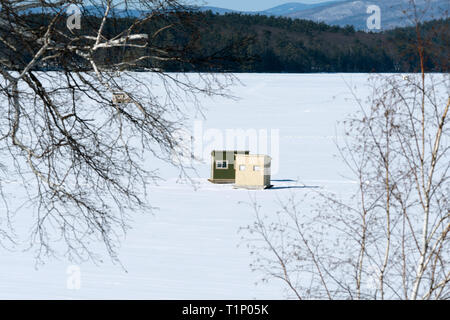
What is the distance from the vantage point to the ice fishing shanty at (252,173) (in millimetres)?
14836

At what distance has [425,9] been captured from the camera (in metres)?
4.14

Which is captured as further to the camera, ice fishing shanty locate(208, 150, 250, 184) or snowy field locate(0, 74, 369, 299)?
ice fishing shanty locate(208, 150, 250, 184)

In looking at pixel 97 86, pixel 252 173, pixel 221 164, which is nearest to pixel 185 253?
pixel 97 86

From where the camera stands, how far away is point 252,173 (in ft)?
49.6

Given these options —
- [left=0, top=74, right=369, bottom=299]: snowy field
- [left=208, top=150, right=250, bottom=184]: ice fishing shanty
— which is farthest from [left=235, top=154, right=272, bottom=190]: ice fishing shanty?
[left=208, top=150, right=250, bottom=184]: ice fishing shanty

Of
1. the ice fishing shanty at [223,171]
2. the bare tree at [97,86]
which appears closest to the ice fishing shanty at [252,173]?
the ice fishing shanty at [223,171]

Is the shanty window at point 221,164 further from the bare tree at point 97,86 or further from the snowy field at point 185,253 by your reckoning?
the bare tree at point 97,86

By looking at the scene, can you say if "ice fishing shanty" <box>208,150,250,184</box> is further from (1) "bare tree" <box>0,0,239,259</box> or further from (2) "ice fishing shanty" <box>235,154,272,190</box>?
(1) "bare tree" <box>0,0,239,259</box>

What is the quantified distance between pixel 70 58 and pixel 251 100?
117 ft

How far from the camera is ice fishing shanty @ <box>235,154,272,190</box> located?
48.7ft

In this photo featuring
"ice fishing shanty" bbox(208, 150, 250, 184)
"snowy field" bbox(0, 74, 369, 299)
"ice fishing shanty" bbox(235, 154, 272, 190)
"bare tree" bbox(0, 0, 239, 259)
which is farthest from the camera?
"ice fishing shanty" bbox(208, 150, 250, 184)

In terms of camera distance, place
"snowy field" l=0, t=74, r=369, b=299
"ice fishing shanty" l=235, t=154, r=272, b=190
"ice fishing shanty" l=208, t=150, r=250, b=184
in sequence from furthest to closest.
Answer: "ice fishing shanty" l=208, t=150, r=250, b=184 < "ice fishing shanty" l=235, t=154, r=272, b=190 < "snowy field" l=0, t=74, r=369, b=299

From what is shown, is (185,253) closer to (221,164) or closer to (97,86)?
(97,86)

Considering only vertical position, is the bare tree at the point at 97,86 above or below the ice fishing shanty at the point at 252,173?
above
